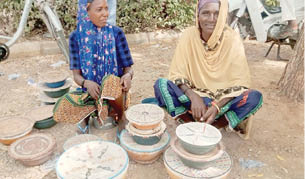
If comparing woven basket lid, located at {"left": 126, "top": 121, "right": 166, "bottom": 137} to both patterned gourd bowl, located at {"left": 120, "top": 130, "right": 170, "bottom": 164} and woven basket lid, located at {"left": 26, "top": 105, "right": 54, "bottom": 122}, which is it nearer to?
patterned gourd bowl, located at {"left": 120, "top": 130, "right": 170, "bottom": 164}

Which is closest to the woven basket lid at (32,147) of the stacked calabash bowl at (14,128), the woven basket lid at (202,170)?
the stacked calabash bowl at (14,128)

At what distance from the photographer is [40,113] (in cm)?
295

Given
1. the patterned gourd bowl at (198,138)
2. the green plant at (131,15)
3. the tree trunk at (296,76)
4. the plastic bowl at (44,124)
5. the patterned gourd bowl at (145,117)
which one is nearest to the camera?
the patterned gourd bowl at (198,138)

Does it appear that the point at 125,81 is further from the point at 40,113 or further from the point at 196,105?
the point at 40,113

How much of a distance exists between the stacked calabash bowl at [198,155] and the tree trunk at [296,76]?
188 cm

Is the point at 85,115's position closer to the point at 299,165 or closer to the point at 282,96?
the point at 299,165

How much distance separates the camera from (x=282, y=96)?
3.52 metres

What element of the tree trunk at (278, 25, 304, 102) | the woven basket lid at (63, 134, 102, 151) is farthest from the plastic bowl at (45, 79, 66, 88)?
the tree trunk at (278, 25, 304, 102)

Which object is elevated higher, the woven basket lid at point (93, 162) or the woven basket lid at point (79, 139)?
the woven basket lid at point (93, 162)

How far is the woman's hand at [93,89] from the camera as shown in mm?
2443

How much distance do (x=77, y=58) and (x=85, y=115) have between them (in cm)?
57

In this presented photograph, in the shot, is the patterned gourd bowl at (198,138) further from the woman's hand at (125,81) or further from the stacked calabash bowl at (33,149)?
the stacked calabash bowl at (33,149)

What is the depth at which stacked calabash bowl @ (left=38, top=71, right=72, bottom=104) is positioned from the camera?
121 inches

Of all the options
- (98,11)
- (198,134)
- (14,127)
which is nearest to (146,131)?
(198,134)
